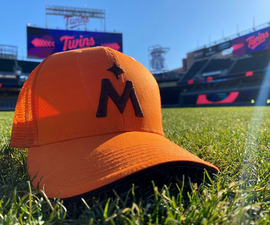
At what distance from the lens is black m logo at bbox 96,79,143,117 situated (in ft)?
2.61

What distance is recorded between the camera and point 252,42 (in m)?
20.5

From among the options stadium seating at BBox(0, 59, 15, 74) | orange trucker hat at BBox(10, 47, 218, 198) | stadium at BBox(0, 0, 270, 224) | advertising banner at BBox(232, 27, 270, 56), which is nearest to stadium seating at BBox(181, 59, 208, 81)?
advertising banner at BBox(232, 27, 270, 56)

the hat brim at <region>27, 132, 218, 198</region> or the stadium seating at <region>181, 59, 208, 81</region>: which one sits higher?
the stadium seating at <region>181, 59, 208, 81</region>

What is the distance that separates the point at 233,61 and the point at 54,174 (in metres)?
25.2

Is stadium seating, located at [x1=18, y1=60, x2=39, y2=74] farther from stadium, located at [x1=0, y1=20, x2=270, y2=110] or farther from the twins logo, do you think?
the twins logo

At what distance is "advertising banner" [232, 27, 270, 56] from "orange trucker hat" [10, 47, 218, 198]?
2241 cm

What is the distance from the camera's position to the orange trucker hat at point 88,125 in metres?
0.61

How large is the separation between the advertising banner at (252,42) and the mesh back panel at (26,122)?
22.6m

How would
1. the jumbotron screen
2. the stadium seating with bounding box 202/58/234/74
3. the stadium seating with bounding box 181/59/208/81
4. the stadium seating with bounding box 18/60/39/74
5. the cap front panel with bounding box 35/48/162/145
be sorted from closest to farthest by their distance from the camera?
1. the cap front panel with bounding box 35/48/162/145
2. the jumbotron screen
3. the stadium seating with bounding box 202/58/234/74
4. the stadium seating with bounding box 18/60/39/74
5. the stadium seating with bounding box 181/59/208/81

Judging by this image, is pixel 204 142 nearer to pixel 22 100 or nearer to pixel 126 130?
pixel 126 130

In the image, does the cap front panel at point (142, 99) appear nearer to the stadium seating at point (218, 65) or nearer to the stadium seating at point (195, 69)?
the stadium seating at point (218, 65)

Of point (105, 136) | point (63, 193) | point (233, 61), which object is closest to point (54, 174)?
point (63, 193)

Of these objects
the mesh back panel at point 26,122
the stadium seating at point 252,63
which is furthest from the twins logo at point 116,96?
the stadium seating at point 252,63

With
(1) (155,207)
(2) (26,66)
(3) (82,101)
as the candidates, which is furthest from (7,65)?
(1) (155,207)
